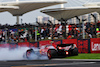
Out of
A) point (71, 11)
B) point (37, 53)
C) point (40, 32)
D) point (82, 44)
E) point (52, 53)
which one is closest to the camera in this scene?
point (52, 53)

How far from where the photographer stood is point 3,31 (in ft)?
83.4

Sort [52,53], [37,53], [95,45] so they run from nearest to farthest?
[52,53], [37,53], [95,45]

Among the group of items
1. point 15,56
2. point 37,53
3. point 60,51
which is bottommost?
point 15,56

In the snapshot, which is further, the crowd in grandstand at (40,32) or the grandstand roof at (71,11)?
the grandstand roof at (71,11)

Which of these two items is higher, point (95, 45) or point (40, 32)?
point (40, 32)

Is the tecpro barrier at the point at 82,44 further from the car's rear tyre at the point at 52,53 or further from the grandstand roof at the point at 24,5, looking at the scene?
the grandstand roof at the point at 24,5

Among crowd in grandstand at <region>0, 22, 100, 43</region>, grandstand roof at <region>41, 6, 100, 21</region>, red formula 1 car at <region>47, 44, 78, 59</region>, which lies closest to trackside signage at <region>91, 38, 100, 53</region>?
crowd in grandstand at <region>0, 22, 100, 43</region>

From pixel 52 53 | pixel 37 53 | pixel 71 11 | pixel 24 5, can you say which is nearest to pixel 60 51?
pixel 52 53

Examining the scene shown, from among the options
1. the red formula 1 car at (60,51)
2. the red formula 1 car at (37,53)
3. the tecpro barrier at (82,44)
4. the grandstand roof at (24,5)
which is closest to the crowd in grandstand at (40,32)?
the tecpro barrier at (82,44)

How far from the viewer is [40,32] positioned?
81.5ft

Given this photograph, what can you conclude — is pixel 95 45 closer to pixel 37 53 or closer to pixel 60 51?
pixel 60 51

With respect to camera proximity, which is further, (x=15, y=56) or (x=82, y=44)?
(x=82, y=44)

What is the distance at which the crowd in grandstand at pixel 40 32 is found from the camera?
2341cm

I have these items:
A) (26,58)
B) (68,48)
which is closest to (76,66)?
(68,48)
